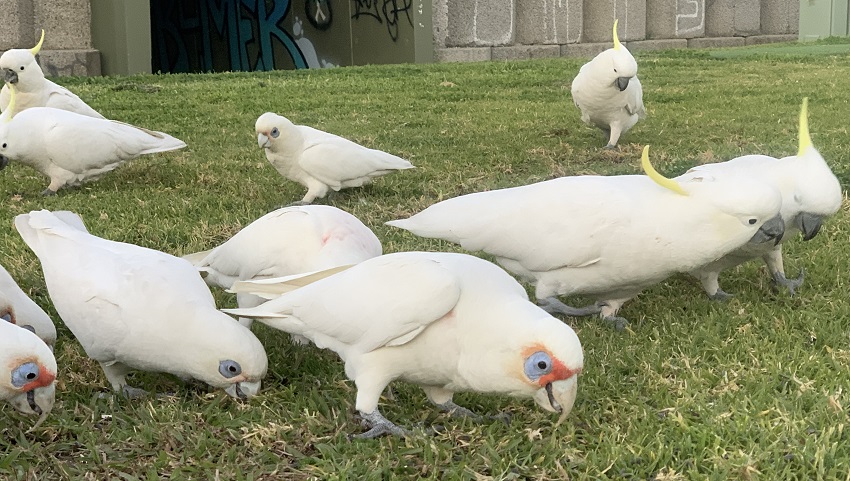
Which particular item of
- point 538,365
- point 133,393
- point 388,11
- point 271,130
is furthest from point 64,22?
point 538,365

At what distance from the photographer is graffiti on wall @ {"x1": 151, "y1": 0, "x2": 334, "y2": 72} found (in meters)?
13.8

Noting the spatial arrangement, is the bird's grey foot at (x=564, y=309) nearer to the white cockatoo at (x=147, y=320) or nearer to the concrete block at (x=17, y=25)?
the white cockatoo at (x=147, y=320)

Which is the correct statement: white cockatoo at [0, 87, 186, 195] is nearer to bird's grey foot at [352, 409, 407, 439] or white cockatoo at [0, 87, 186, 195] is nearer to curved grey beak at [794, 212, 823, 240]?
bird's grey foot at [352, 409, 407, 439]

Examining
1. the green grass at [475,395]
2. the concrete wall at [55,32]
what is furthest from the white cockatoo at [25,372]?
the concrete wall at [55,32]

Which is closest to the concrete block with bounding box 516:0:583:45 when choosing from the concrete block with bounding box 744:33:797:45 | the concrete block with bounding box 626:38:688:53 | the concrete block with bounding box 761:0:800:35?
the concrete block with bounding box 626:38:688:53

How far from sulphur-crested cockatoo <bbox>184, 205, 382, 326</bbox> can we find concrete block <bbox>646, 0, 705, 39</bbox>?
1269 cm

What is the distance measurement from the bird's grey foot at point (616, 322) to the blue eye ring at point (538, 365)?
96cm

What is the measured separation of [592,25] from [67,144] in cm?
1062

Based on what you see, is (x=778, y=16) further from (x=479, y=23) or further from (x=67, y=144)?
(x=67, y=144)

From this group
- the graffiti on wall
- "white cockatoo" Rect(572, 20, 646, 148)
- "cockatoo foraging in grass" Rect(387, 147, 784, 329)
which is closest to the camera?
"cockatoo foraging in grass" Rect(387, 147, 784, 329)

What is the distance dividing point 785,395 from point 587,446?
1.80ft

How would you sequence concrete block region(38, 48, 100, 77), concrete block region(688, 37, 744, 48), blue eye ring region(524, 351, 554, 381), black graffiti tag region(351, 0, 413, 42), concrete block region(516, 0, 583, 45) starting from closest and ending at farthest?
blue eye ring region(524, 351, 554, 381)
concrete block region(38, 48, 100, 77)
black graffiti tag region(351, 0, 413, 42)
concrete block region(516, 0, 583, 45)
concrete block region(688, 37, 744, 48)

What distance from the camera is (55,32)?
987 cm

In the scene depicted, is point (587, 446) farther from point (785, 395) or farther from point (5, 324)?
point (5, 324)
